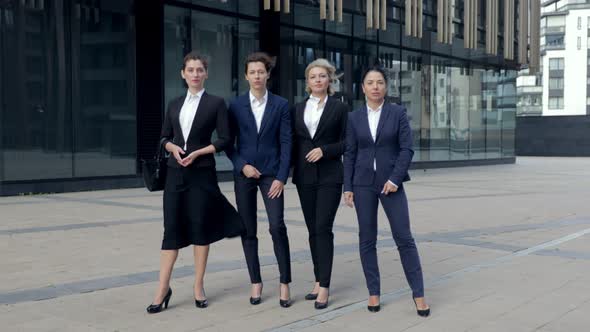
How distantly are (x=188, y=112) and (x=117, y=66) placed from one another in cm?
1262

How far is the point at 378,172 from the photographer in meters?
4.88

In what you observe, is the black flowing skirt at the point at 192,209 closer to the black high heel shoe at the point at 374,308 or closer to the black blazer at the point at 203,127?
the black blazer at the point at 203,127

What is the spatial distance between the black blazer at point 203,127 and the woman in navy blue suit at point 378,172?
0.92m

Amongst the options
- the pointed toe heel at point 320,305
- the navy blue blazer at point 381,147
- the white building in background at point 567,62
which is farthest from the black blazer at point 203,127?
the white building in background at point 567,62

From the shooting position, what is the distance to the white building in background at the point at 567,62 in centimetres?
9800

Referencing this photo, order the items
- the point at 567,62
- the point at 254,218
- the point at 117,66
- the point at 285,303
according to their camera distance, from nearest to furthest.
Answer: the point at 285,303, the point at 254,218, the point at 117,66, the point at 567,62

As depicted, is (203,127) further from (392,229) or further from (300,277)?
(300,277)

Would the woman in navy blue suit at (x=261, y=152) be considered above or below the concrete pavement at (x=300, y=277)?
above

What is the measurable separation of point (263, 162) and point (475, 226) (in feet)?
17.9

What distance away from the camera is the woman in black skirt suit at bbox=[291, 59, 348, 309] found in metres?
5.07

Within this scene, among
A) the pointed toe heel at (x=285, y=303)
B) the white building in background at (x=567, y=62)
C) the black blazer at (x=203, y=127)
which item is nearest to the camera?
the black blazer at (x=203, y=127)

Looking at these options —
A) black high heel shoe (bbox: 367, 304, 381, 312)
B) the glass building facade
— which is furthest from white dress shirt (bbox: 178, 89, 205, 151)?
the glass building facade

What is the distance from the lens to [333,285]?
5805 mm

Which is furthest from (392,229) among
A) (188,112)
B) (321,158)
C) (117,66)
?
(117,66)
